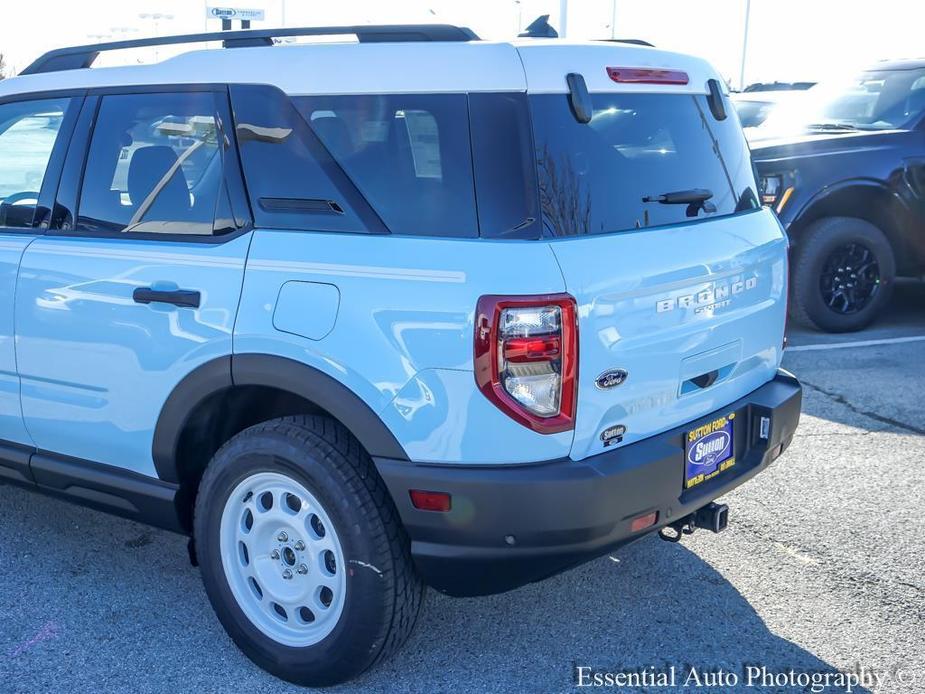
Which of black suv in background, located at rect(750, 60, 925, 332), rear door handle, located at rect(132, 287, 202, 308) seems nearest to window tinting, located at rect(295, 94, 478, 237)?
rear door handle, located at rect(132, 287, 202, 308)

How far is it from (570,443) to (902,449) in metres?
3.06

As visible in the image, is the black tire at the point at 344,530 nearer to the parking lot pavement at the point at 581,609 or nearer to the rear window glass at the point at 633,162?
the parking lot pavement at the point at 581,609

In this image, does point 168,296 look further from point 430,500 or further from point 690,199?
point 690,199

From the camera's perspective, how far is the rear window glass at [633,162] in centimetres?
280

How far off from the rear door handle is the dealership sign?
9.69 m

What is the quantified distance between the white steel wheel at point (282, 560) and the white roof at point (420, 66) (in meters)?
1.18

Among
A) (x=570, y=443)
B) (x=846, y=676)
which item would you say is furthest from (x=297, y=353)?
(x=846, y=676)

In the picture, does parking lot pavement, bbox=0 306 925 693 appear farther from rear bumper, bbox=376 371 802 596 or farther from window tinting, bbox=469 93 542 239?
window tinting, bbox=469 93 542 239

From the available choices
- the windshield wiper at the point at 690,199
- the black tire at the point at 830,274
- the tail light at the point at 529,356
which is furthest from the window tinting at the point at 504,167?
the black tire at the point at 830,274

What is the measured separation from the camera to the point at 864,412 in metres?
5.65

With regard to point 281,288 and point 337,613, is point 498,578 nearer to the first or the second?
point 337,613

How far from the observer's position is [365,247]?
284cm

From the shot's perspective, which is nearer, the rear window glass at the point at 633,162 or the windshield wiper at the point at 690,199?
the rear window glass at the point at 633,162

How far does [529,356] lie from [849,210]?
5757mm
